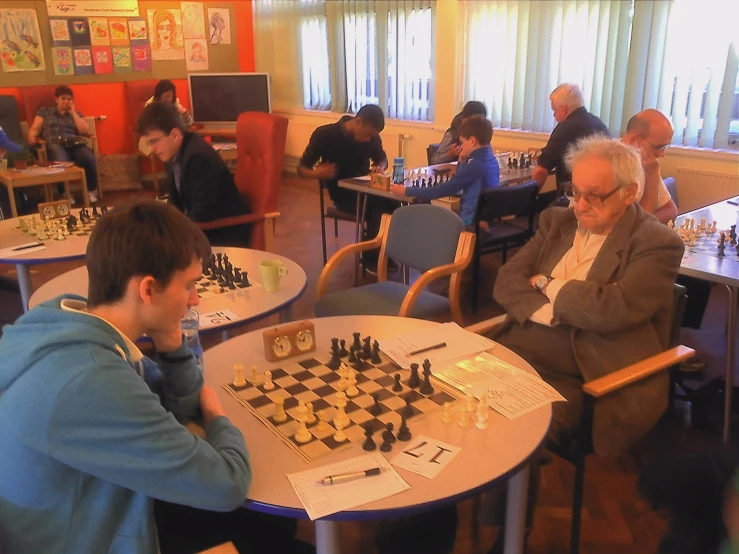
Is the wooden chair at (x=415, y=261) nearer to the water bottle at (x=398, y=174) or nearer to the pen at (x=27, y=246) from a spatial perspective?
the water bottle at (x=398, y=174)

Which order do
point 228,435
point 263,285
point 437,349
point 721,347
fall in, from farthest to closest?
point 721,347 → point 263,285 → point 437,349 → point 228,435

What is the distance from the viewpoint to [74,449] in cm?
108

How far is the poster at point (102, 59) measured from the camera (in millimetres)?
7648

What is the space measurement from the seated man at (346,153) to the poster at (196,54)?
419 centimetres

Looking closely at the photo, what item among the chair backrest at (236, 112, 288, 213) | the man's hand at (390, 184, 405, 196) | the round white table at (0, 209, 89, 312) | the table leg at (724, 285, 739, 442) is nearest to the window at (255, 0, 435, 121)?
the man's hand at (390, 184, 405, 196)

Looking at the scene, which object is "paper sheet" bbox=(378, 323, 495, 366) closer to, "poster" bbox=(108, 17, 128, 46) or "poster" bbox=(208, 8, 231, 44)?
"poster" bbox=(108, 17, 128, 46)

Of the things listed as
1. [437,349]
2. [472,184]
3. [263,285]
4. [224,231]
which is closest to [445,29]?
[472,184]

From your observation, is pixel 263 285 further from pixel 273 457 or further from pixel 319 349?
pixel 273 457

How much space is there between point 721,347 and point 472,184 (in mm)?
1674

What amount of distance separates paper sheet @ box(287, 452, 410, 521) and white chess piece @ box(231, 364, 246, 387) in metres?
0.42

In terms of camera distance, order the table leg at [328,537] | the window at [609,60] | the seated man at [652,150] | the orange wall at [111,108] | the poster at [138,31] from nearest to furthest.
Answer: the table leg at [328,537] < the seated man at [652,150] < the window at [609,60] < the orange wall at [111,108] < the poster at [138,31]

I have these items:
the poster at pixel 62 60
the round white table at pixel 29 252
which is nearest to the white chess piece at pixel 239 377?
the round white table at pixel 29 252

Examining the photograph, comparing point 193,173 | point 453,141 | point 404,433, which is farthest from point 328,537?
point 453,141

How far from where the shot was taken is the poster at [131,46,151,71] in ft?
25.9
